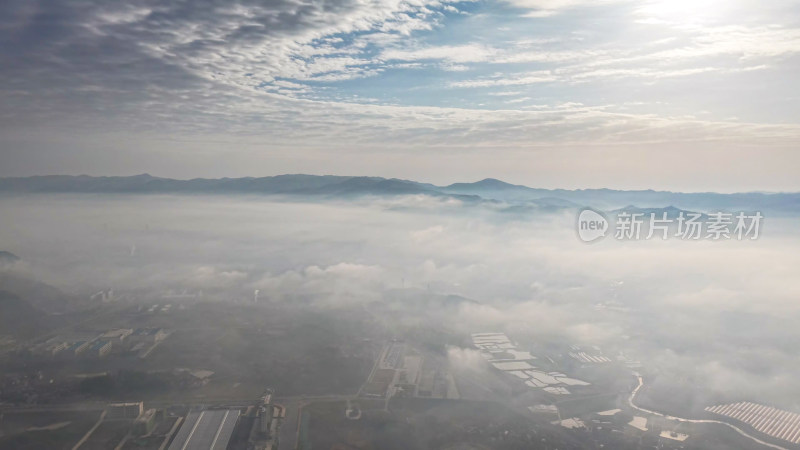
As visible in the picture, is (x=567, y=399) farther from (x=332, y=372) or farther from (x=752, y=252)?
(x=752, y=252)

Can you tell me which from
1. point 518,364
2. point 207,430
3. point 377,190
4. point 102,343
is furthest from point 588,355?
point 377,190

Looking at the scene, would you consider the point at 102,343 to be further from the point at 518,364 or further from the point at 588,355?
the point at 588,355

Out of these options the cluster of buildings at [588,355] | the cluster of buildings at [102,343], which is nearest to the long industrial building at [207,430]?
the cluster of buildings at [102,343]

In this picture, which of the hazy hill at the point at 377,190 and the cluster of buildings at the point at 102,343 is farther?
the hazy hill at the point at 377,190

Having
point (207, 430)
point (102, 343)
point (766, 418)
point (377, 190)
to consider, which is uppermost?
point (377, 190)

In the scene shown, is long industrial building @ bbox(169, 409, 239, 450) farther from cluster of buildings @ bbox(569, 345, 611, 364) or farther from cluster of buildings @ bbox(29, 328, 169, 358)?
cluster of buildings @ bbox(569, 345, 611, 364)

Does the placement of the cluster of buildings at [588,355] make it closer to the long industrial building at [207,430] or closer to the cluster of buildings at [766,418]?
the cluster of buildings at [766,418]
